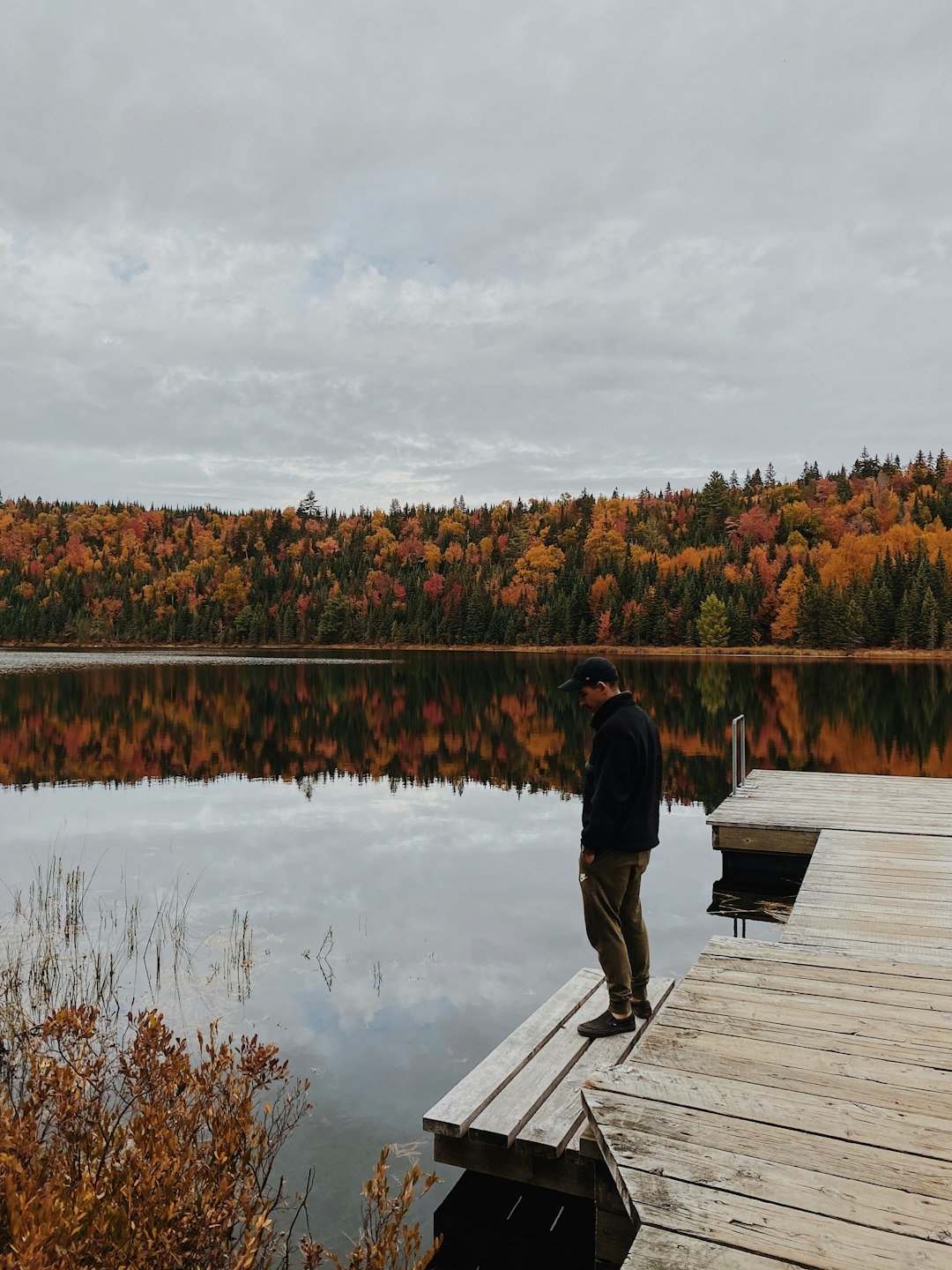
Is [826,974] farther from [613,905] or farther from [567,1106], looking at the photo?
[567,1106]

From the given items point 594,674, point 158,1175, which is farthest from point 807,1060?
point 158,1175

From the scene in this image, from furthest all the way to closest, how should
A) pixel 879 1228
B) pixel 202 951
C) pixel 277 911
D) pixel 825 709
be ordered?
1. pixel 825 709
2. pixel 277 911
3. pixel 202 951
4. pixel 879 1228

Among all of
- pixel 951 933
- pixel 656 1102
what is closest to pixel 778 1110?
pixel 656 1102

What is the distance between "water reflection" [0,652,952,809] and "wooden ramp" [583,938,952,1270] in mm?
13233

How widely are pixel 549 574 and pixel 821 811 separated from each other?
130637mm

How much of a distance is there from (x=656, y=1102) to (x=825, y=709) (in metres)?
35.0

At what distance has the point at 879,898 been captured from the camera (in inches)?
318

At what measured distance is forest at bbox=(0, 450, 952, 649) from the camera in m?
103

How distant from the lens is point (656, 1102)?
4047mm

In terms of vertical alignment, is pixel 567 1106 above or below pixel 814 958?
below

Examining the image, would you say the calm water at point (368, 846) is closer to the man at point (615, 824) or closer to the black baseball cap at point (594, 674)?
the man at point (615, 824)

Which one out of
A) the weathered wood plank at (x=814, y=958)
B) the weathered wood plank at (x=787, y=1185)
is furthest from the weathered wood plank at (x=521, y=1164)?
the weathered wood plank at (x=814, y=958)

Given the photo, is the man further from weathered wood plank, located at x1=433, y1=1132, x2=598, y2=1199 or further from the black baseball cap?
weathered wood plank, located at x1=433, y1=1132, x2=598, y2=1199

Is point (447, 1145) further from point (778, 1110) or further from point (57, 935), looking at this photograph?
point (57, 935)
